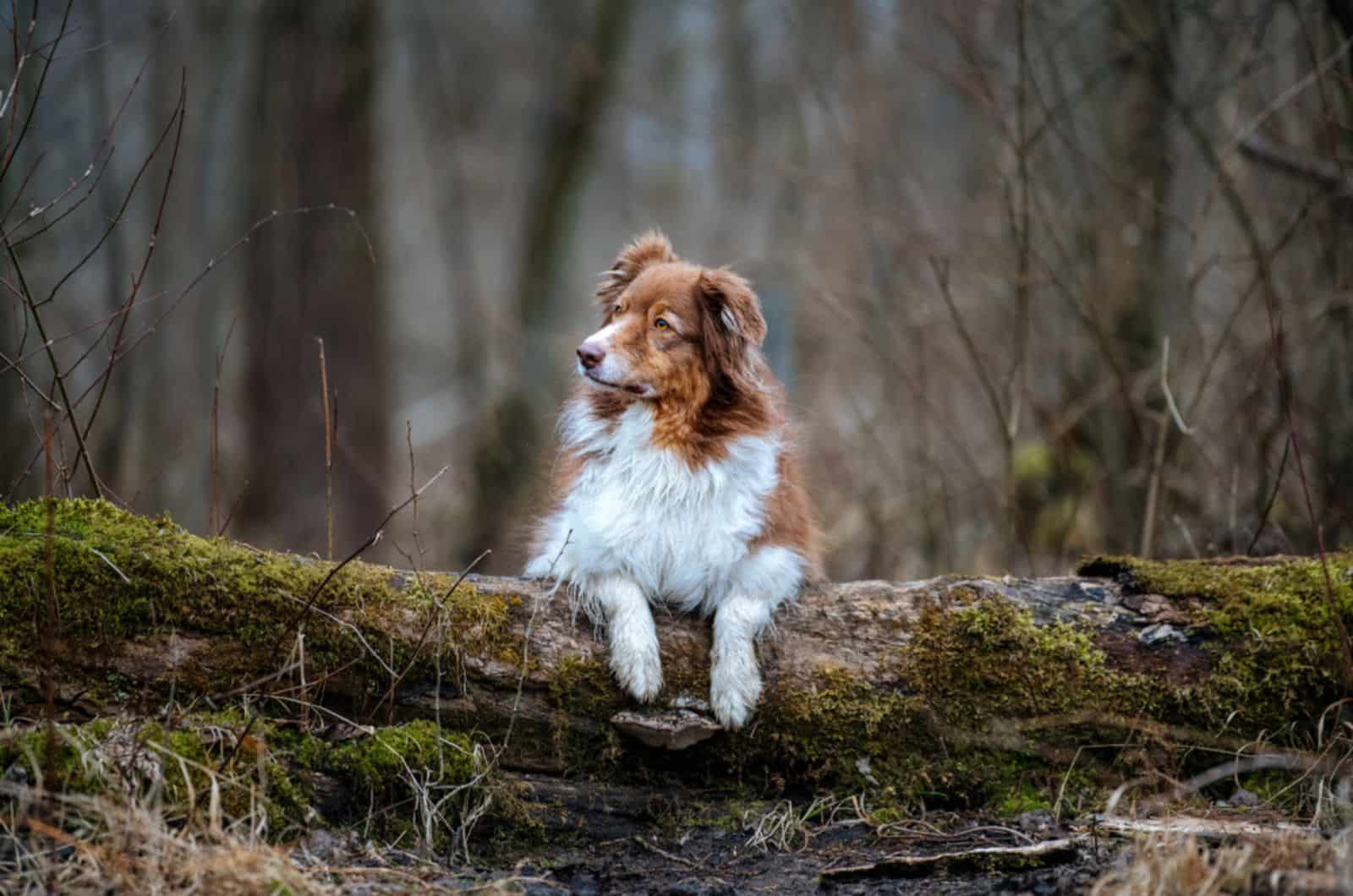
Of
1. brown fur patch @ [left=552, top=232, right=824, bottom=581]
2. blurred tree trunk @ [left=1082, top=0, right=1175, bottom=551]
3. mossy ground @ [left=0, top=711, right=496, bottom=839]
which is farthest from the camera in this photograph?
blurred tree trunk @ [left=1082, top=0, right=1175, bottom=551]

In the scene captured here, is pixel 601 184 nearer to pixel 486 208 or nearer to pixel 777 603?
pixel 486 208

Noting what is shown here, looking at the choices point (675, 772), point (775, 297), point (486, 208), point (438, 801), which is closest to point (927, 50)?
point (775, 297)

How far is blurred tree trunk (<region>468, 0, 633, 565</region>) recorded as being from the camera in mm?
11523

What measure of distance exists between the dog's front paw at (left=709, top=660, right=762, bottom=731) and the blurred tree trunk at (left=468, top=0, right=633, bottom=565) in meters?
7.45

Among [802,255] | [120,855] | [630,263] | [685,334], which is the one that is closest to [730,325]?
[685,334]

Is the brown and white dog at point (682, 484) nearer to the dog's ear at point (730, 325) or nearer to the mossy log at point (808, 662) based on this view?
the dog's ear at point (730, 325)

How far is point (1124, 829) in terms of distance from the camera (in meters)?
3.75

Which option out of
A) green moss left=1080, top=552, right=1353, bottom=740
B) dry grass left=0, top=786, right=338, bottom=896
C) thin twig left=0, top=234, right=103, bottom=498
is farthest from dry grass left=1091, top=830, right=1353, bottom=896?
thin twig left=0, top=234, right=103, bottom=498

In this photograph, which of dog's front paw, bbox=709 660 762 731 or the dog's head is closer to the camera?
dog's front paw, bbox=709 660 762 731

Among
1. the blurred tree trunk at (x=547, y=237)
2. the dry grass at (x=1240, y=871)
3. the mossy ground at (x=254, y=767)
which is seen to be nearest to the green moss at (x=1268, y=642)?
the dry grass at (x=1240, y=871)

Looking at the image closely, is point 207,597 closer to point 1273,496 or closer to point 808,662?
point 808,662

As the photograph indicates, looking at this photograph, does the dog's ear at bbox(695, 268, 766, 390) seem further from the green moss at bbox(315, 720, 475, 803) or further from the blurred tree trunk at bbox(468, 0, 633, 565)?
the blurred tree trunk at bbox(468, 0, 633, 565)

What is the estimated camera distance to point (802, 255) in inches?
453

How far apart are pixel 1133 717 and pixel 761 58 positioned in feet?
43.9
